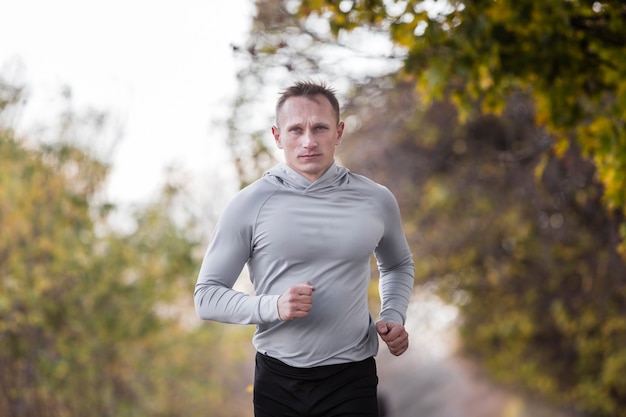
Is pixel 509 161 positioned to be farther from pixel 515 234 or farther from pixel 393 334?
pixel 393 334

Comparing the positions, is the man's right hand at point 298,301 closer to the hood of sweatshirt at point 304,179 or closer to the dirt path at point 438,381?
the hood of sweatshirt at point 304,179

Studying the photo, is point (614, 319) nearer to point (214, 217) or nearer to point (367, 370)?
point (214, 217)

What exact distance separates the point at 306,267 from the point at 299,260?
0.12 feet

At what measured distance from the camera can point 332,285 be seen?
3.09 m

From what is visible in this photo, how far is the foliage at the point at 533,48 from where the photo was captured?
638 cm

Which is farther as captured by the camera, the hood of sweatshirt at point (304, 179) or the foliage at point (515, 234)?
the foliage at point (515, 234)

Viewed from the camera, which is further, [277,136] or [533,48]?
[533,48]

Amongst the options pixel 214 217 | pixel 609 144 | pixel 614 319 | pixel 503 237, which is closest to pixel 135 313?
pixel 214 217

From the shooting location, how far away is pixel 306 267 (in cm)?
307

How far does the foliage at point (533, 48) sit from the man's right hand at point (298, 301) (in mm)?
3783

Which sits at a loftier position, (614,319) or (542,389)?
(614,319)

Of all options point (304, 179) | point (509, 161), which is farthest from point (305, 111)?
point (509, 161)

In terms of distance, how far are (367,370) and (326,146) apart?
0.72 meters

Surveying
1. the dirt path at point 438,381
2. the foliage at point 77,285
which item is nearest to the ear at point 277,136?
the foliage at point 77,285
